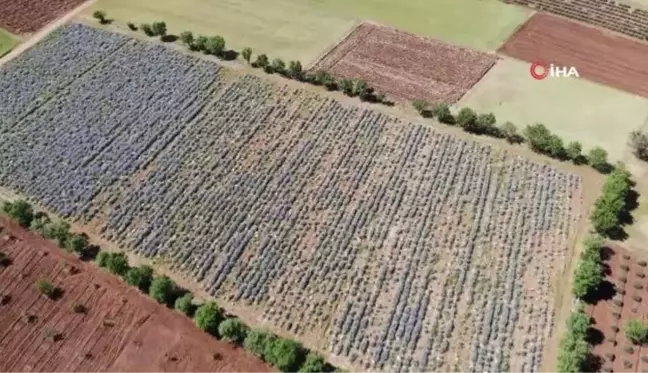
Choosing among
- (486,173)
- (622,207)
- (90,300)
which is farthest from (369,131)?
(90,300)

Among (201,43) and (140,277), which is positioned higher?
(201,43)

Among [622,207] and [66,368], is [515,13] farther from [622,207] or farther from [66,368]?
[66,368]

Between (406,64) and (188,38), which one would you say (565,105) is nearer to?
(406,64)

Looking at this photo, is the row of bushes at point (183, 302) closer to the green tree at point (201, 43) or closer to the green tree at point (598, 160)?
the green tree at point (201, 43)

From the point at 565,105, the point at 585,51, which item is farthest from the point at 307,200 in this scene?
the point at 585,51

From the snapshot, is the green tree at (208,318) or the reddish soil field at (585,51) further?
the reddish soil field at (585,51)

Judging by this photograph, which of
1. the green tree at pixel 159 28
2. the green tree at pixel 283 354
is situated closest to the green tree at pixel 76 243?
the green tree at pixel 283 354
